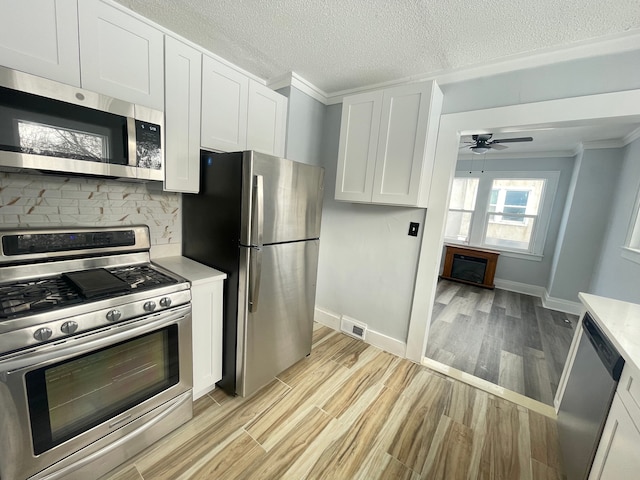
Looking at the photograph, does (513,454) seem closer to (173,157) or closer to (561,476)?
(561,476)

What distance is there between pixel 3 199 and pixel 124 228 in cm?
53

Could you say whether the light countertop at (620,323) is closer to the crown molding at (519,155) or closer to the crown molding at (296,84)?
the crown molding at (296,84)

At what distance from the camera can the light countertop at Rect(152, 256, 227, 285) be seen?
5.25 ft

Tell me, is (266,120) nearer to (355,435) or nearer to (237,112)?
(237,112)

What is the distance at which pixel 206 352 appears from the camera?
67.4 inches

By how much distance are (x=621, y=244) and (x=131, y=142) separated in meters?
4.73

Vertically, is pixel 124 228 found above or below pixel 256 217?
below

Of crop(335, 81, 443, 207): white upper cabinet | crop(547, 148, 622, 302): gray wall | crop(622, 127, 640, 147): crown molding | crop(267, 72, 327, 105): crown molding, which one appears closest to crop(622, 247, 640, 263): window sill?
crop(547, 148, 622, 302): gray wall

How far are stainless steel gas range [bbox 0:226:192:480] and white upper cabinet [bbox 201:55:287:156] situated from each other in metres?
0.96

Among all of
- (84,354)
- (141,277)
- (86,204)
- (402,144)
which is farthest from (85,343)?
(402,144)

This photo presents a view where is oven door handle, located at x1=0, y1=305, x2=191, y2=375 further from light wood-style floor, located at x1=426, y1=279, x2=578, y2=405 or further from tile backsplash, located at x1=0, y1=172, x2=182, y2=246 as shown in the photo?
light wood-style floor, located at x1=426, y1=279, x2=578, y2=405

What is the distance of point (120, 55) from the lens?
55.6 inches

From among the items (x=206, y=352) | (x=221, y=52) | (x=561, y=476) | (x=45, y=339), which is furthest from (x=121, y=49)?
(x=561, y=476)

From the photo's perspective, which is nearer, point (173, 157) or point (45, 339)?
point (45, 339)
